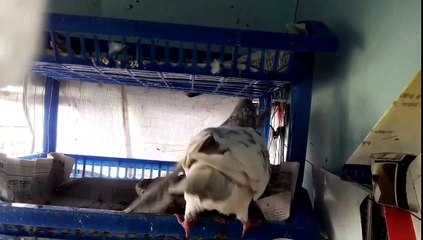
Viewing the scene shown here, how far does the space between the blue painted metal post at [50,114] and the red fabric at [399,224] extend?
3.22ft

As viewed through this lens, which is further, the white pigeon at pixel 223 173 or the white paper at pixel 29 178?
the white paper at pixel 29 178

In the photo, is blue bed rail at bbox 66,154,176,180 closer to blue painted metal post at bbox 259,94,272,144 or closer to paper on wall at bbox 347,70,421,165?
blue painted metal post at bbox 259,94,272,144

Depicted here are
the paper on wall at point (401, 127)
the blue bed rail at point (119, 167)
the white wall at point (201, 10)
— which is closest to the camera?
the paper on wall at point (401, 127)

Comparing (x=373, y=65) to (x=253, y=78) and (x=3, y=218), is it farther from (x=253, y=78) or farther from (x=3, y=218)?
(x=3, y=218)

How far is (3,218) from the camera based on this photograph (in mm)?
494

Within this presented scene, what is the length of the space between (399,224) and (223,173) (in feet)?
0.62

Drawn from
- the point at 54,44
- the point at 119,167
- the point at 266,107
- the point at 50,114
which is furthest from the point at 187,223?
the point at 50,114

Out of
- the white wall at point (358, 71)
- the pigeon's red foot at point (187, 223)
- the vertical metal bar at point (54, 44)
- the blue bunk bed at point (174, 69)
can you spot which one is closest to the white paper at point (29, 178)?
the blue bunk bed at point (174, 69)

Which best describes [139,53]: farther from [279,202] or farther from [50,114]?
[50,114]

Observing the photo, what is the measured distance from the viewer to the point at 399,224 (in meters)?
0.36

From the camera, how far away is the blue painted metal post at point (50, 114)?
3.53ft

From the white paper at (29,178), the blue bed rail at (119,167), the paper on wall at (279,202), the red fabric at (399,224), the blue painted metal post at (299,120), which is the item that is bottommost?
the blue bed rail at (119,167)

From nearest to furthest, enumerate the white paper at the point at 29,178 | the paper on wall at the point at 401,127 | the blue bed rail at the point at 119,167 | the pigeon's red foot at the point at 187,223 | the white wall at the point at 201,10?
1. the paper on wall at the point at 401,127
2. the pigeon's red foot at the point at 187,223
3. the white paper at the point at 29,178
4. the white wall at the point at 201,10
5. the blue bed rail at the point at 119,167

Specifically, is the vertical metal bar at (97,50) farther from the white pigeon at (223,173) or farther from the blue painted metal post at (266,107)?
the blue painted metal post at (266,107)
